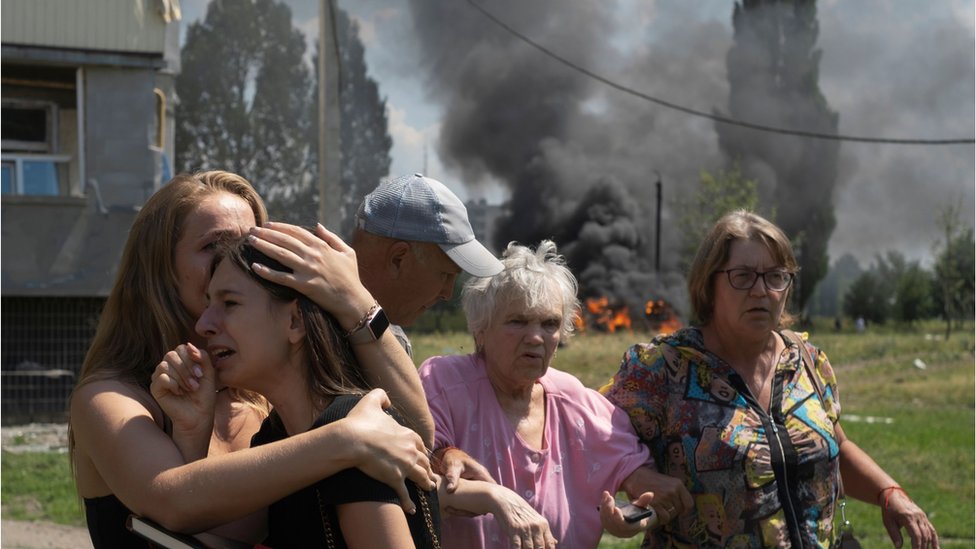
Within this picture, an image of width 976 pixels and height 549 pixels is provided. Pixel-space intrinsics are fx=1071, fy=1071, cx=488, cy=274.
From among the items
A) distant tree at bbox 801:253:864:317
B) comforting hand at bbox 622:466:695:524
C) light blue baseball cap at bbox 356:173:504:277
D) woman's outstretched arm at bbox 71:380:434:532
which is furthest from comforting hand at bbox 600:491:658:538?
distant tree at bbox 801:253:864:317

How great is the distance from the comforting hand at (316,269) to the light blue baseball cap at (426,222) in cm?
77

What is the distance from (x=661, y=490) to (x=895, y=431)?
11758 mm

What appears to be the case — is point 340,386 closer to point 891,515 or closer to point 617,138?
point 891,515

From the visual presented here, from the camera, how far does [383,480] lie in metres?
2.06

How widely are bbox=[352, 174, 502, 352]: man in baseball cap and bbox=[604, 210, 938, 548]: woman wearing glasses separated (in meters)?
1.04

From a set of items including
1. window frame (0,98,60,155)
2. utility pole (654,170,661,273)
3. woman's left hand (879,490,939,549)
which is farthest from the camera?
utility pole (654,170,661,273)

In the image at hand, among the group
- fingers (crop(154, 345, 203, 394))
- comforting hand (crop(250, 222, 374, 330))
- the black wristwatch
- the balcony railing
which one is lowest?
fingers (crop(154, 345, 203, 394))

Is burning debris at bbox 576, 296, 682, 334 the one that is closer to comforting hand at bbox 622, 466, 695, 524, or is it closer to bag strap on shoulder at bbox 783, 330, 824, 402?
bag strap on shoulder at bbox 783, 330, 824, 402

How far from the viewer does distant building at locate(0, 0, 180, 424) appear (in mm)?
16141

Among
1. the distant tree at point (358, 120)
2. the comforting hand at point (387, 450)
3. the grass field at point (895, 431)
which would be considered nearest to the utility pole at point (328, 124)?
the grass field at point (895, 431)

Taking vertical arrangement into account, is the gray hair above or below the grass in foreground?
above

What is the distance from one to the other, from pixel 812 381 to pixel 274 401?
97.3 inches

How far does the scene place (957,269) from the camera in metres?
40.9

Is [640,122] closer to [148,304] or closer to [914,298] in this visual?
[914,298]
